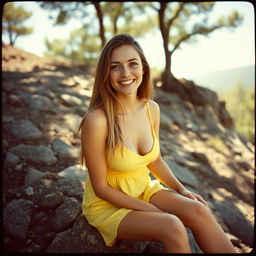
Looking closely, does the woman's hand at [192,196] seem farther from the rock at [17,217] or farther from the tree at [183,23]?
the tree at [183,23]

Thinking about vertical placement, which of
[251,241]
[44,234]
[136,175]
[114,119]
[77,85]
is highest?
[77,85]

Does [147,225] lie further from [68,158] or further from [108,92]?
[68,158]

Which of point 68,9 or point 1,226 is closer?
point 1,226

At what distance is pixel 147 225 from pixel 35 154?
221 centimetres

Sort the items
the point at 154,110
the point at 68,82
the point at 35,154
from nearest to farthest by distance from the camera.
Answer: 1. the point at 154,110
2. the point at 35,154
3. the point at 68,82

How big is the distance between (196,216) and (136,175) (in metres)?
0.61

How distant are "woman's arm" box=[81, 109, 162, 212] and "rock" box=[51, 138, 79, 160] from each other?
169cm

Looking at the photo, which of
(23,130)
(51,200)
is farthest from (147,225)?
(23,130)

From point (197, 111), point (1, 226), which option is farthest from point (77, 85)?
point (1, 226)

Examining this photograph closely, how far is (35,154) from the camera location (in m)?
3.55

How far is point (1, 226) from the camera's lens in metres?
2.48

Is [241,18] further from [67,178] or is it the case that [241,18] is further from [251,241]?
[67,178]

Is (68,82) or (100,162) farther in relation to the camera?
(68,82)

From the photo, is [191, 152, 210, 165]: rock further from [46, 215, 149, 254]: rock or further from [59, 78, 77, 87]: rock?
[46, 215, 149, 254]: rock
